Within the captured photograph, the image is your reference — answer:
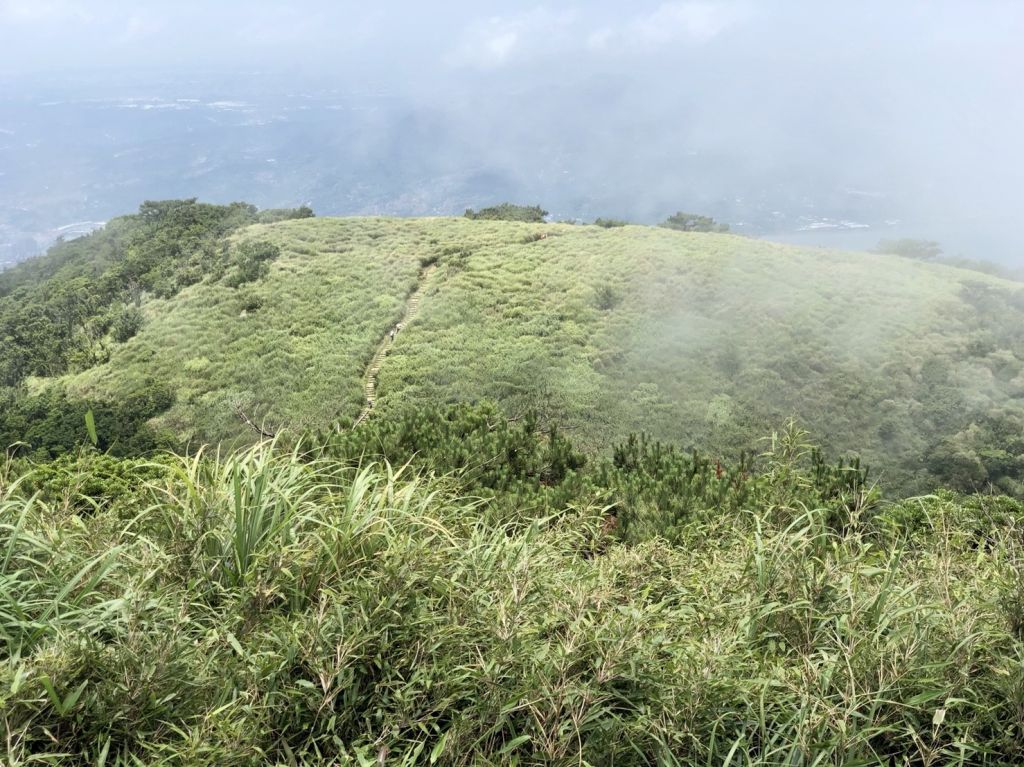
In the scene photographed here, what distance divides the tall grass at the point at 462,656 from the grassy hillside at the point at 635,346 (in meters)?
14.6

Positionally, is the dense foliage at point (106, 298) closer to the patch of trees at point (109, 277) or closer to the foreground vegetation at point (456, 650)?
the patch of trees at point (109, 277)

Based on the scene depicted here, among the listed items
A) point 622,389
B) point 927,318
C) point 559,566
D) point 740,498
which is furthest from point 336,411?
point 927,318

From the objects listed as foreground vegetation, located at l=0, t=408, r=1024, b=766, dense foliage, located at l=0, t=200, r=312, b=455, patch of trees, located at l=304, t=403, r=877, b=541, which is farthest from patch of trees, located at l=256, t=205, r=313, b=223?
foreground vegetation, located at l=0, t=408, r=1024, b=766

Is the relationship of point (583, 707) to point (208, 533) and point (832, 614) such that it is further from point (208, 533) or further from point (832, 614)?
point (208, 533)

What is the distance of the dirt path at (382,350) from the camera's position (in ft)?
65.5

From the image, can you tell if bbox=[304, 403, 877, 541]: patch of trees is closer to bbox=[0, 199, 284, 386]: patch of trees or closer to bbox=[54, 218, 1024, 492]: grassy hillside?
bbox=[54, 218, 1024, 492]: grassy hillside

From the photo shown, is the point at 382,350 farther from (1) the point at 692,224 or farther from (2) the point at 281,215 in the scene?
(1) the point at 692,224

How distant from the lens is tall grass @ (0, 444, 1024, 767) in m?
2.40

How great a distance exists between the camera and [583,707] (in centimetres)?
249

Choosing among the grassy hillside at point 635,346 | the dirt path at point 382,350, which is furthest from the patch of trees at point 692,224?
the dirt path at point 382,350

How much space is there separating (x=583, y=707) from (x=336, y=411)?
1779 cm

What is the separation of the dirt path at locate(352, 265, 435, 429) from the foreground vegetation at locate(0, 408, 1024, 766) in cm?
1341

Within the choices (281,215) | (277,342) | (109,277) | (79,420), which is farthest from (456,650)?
(281,215)

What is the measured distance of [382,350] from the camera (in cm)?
2331
